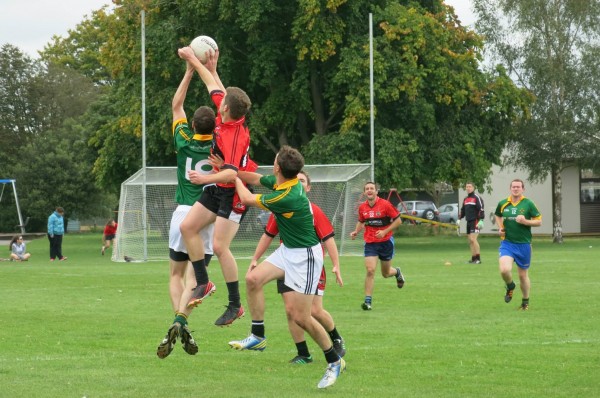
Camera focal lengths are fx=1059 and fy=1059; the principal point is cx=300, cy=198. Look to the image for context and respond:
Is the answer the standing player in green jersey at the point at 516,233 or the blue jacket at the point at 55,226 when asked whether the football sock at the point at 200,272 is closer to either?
the standing player in green jersey at the point at 516,233

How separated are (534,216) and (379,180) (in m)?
24.2

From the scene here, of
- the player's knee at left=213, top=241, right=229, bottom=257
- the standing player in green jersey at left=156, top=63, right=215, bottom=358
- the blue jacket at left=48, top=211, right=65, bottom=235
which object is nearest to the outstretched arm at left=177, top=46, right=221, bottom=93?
the standing player in green jersey at left=156, top=63, right=215, bottom=358

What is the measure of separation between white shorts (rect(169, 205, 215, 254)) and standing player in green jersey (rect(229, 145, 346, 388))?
0.94m

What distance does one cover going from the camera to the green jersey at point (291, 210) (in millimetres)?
10070

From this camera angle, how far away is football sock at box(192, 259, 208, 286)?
35.2 feet

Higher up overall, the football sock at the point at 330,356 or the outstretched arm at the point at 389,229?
the outstretched arm at the point at 389,229

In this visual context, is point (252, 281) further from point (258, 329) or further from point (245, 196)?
point (245, 196)

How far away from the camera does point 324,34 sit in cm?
4203

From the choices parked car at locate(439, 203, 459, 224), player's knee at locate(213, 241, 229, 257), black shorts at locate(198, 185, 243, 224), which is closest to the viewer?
black shorts at locate(198, 185, 243, 224)

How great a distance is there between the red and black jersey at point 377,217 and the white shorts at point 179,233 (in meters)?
7.77

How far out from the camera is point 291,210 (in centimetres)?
1016

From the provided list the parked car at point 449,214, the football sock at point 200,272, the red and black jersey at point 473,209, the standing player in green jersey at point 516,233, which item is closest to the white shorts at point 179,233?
the football sock at point 200,272

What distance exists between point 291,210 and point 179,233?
1474mm

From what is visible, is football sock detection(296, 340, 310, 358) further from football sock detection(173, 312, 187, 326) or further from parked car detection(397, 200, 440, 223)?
parked car detection(397, 200, 440, 223)
